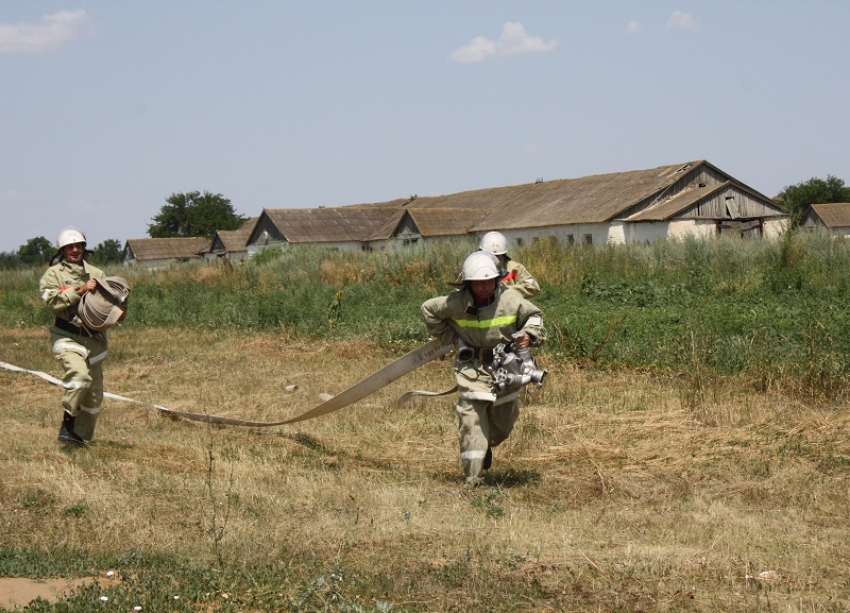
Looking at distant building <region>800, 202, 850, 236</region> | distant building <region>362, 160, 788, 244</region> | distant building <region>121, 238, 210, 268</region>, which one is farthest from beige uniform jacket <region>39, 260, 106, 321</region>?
distant building <region>121, 238, 210, 268</region>

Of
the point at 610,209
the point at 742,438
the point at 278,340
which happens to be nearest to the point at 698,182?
the point at 610,209

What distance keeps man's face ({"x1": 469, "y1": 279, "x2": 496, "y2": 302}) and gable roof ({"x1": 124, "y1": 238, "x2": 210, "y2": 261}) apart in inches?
2472

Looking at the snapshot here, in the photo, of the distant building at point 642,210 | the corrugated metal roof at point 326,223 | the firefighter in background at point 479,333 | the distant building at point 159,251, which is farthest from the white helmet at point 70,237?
the distant building at point 159,251

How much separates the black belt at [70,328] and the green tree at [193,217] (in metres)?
83.1

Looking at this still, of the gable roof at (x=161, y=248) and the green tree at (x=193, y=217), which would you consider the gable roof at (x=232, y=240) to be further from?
the green tree at (x=193, y=217)

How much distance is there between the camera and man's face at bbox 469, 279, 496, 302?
6.55 m

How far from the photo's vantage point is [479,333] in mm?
6758

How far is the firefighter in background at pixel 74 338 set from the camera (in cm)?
802

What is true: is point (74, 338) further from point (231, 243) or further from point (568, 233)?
point (231, 243)

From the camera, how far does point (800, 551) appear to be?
521cm

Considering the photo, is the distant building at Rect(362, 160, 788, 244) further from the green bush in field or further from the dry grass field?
the dry grass field

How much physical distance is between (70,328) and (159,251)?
63375 millimetres

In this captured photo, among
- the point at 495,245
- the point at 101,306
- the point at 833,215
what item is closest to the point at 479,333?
the point at 495,245

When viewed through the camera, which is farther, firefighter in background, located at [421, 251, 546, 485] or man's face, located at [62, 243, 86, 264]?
man's face, located at [62, 243, 86, 264]
